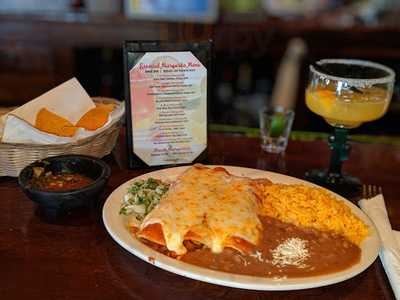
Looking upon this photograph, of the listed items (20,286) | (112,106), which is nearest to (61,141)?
(112,106)

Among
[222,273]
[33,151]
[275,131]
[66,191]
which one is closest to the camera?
[222,273]

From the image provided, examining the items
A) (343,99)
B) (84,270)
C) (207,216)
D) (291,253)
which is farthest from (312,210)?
(84,270)

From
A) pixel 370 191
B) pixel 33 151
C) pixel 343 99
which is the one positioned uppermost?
pixel 343 99

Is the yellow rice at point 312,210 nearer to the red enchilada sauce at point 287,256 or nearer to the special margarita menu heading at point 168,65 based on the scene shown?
the red enchilada sauce at point 287,256

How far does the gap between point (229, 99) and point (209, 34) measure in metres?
0.49

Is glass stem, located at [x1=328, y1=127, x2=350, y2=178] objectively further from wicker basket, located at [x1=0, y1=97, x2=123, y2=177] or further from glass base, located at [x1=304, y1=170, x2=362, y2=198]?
wicker basket, located at [x1=0, y1=97, x2=123, y2=177]

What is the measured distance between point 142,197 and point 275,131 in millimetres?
553

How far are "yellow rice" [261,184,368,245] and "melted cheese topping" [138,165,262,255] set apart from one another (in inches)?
2.0

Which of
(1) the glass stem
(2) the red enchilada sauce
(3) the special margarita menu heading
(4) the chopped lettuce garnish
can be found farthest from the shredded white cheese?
(3) the special margarita menu heading

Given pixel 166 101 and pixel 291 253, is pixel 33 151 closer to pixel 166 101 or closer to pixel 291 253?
pixel 166 101

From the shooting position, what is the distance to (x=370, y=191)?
1.27 metres

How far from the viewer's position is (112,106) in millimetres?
1397

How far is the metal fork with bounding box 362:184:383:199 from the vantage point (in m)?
1.25

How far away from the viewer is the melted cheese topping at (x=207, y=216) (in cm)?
92
